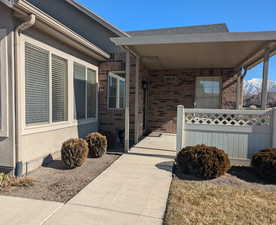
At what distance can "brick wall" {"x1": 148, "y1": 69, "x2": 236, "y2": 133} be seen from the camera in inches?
333

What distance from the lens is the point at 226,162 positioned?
159 inches

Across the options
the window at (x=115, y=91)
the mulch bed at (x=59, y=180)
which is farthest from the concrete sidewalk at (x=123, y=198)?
the window at (x=115, y=91)

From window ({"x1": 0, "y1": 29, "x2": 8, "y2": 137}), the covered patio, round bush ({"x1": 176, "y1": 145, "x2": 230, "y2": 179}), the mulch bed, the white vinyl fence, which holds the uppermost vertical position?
the covered patio

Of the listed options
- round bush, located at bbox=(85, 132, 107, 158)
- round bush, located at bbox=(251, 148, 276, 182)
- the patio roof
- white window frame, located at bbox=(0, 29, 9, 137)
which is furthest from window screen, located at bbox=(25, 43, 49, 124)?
round bush, located at bbox=(251, 148, 276, 182)

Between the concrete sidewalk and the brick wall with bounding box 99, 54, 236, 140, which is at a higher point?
the brick wall with bounding box 99, 54, 236, 140

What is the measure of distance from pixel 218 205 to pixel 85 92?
16.9 feet

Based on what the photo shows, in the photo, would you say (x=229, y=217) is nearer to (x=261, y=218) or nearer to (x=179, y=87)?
(x=261, y=218)

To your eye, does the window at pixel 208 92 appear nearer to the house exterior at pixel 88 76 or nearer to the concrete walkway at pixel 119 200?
the house exterior at pixel 88 76

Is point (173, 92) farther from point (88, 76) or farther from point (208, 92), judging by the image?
point (88, 76)

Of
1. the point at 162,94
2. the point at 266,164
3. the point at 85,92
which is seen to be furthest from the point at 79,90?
the point at 266,164

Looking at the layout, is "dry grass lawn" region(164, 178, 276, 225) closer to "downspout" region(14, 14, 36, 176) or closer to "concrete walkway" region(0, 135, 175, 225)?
"concrete walkway" region(0, 135, 175, 225)

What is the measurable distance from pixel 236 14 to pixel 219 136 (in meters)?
7.95

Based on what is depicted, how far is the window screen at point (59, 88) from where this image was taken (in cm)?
500

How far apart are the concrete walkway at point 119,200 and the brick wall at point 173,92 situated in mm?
4614
